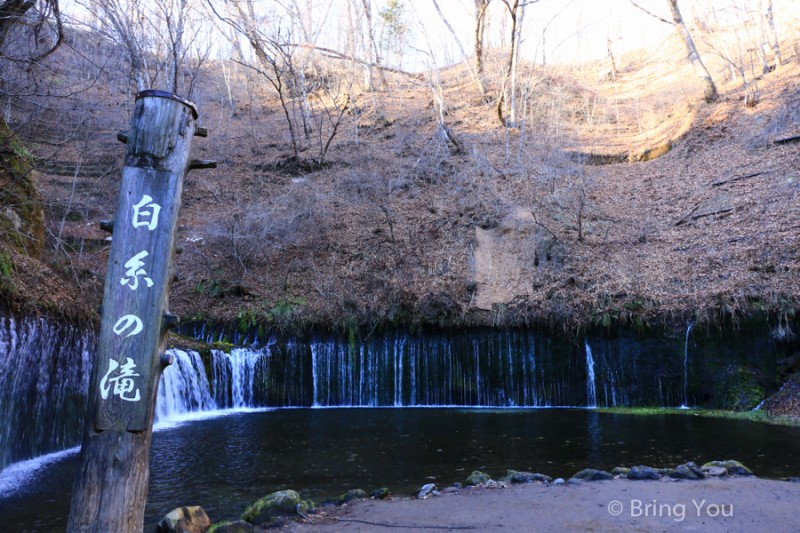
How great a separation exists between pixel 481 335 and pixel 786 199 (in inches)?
363

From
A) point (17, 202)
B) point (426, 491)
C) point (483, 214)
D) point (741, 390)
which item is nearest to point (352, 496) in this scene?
point (426, 491)

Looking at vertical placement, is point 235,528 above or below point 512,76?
below

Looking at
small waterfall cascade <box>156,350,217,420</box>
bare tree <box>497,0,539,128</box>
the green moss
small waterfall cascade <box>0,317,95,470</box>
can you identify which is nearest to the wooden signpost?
small waterfall cascade <box>0,317,95,470</box>

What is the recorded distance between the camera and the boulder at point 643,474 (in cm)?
618

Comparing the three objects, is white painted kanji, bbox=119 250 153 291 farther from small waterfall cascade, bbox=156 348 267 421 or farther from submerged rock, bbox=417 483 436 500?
small waterfall cascade, bbox=156 348 267 421

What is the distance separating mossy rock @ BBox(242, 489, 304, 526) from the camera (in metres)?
4.98

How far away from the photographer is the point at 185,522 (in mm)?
4844

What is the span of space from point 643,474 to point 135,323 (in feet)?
18.6

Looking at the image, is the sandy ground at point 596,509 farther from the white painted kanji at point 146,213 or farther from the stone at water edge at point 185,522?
the white painted kanji at point 146,213

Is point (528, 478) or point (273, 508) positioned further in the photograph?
point (528, 478)

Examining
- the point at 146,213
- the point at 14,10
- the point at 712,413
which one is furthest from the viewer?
the point at 712,413

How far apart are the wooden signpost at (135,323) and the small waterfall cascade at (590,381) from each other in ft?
38.2

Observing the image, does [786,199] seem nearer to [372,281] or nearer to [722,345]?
[722,345]

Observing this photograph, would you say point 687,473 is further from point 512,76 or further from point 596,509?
point 512,76
